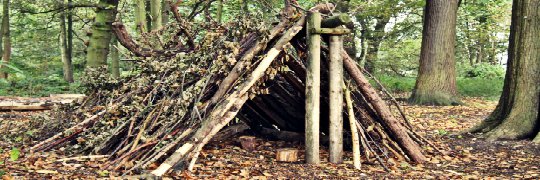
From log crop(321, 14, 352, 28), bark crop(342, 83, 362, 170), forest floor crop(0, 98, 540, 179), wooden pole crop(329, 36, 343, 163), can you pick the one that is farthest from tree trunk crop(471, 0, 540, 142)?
log crop(321, 14, 352, 28)

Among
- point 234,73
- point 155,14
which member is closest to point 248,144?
point 234,73

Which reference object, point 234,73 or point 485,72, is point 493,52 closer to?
point 485,72

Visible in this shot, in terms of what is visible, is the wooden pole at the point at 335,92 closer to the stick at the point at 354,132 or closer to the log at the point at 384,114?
the stick at the point at 354,132

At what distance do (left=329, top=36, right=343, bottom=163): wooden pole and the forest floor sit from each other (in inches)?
11.8

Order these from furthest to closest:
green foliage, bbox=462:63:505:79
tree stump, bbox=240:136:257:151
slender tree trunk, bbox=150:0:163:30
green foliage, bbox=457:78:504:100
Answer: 1. green foliage, bbox=462:63:505:79
2. green foliage, bbox=457:78:504:100
3. slender tree trunk, bbox=150:0:163:30
4. tree stump, bbox=240:136:257:151

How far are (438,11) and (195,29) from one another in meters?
6.43

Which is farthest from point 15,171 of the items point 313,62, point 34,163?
point 313,62

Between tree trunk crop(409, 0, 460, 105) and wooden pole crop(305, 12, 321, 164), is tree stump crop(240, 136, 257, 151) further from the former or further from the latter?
tree trunk crop(409, 0, 460, 105)

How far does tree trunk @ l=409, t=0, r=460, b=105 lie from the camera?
1050cm

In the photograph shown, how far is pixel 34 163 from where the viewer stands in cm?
445

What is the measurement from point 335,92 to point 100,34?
6.97 metres

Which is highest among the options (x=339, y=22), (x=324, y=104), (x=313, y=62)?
(x=339, y=22)

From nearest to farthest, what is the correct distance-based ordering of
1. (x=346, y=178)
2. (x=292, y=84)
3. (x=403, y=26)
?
1. (x=346, y=178)
2. (x=292, y=84)
3. (x=403, y=26)

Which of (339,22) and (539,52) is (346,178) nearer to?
(339,22)
